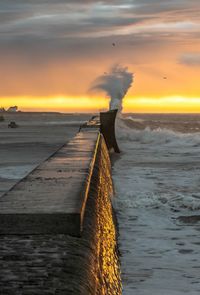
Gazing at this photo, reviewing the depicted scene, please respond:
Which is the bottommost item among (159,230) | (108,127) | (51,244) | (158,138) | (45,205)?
(159,230)

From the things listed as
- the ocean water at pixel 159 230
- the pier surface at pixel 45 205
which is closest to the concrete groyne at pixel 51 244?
the pier surface at pixel 45 205

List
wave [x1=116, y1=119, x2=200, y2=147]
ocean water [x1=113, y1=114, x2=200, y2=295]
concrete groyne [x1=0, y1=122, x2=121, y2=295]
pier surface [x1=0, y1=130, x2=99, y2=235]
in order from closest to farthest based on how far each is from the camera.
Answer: concrete groyne [x1=0, y1=122, x2=121, y2=295] < pier surface [x1=0, y1=130, x2=99, y2=235] < ocean water [x1=113, y1=114, x2=200, y2=295] < wave [x1=116, y1=119, x2=200, y2=147]

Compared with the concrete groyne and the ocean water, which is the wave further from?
the concrete groyne

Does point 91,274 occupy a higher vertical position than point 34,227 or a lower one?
lower

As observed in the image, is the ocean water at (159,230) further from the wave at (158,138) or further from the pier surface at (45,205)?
the wave at (158,138)

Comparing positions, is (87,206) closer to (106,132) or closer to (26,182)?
(26,182)

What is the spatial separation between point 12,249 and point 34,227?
0.39 metres

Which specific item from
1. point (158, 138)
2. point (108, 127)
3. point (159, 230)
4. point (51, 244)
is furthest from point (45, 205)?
point (158, 138)

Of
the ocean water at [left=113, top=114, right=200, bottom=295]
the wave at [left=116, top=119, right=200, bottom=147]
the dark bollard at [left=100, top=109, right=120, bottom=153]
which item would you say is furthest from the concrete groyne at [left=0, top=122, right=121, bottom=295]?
the wave at [left=116, top=119, right=200, bottom=147]

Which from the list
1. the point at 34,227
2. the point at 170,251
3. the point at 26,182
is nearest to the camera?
→ the point at 34,227

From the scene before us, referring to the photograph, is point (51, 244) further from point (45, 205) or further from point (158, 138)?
point (158, 138)

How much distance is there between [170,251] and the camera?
20.1 feet

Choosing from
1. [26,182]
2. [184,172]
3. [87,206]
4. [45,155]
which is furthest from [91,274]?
[45,155]

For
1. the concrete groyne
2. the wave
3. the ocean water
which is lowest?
the ocean water
